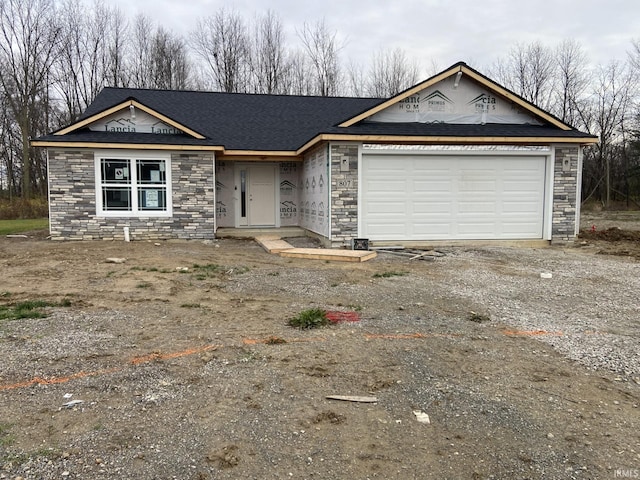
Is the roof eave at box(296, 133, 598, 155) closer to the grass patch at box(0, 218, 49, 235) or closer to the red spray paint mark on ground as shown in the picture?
the red spray paint mark on ground

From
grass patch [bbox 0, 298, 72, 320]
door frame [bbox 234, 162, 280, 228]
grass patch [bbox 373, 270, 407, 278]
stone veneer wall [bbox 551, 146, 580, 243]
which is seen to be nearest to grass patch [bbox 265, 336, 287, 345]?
grass patch [bbox 0, 298, 72, 320]

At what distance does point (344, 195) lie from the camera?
11414mm

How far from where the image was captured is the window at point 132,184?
12.5 meters

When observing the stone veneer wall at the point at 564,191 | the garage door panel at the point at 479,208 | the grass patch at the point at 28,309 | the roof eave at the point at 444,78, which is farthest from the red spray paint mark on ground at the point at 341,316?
the stone veneer wall at the point at 564,191

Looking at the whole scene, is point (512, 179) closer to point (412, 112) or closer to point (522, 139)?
point (522, 139)

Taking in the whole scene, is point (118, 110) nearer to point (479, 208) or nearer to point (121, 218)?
point (121, 218)

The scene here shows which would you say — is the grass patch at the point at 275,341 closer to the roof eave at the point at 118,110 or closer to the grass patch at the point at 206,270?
the grass patch at the point at 206,270

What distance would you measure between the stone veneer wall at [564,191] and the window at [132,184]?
10.3 m

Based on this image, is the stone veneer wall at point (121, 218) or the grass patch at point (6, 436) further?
the stone veneer wall at point (121, 218)

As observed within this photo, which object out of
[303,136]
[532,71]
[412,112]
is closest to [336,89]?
[532,71]

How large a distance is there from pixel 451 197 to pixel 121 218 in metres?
8.78

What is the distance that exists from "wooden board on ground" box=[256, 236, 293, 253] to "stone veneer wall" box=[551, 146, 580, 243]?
7000 millimetres

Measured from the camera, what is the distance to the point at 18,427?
279 cm

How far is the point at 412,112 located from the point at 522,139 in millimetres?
2800
